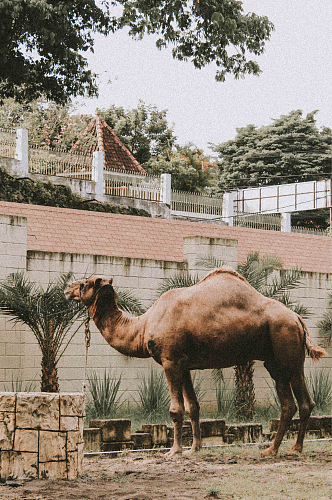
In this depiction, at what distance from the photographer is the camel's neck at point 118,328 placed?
9.41 metres

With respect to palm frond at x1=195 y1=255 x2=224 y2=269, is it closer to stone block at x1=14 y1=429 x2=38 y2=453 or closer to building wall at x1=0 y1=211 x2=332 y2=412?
building wall at x1=0 y1=211 x2=332 y2=412

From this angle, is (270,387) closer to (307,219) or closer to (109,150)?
(109,150)

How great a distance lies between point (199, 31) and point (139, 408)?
10.1 metres

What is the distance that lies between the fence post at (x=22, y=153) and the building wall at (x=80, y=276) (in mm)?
10782

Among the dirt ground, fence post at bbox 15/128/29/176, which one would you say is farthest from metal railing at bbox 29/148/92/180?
the dirt ground

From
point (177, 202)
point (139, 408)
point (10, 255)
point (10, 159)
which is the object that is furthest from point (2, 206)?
point (177, 202)

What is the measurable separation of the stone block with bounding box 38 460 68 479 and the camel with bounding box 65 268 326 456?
1.77m

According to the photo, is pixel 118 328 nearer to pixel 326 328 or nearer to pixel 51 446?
pixel 51 446

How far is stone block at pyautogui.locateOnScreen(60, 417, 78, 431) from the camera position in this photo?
7.79 metres

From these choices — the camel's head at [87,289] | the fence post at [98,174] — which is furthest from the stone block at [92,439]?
the fence post at [98,174]

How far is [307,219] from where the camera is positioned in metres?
43.1

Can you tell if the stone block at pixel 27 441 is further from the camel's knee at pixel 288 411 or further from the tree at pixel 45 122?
the tree at pixel 45 122

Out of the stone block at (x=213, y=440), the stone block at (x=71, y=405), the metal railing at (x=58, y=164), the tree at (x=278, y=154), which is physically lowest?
the stone block at (x=213, y=440)

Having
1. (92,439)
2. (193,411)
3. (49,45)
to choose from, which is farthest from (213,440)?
(49,45)
